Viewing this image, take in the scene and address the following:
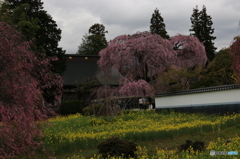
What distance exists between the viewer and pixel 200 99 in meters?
17.6

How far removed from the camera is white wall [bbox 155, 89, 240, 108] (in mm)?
15852

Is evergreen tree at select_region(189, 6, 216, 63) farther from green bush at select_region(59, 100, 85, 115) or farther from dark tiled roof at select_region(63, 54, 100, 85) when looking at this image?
green bush at select_region(59, 100, 85, 115)

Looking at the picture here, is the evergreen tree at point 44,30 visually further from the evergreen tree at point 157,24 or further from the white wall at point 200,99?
the evergreen tree at point 157,24

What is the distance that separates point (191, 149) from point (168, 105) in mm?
12004

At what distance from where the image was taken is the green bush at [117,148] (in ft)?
25.7

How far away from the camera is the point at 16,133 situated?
7082mm

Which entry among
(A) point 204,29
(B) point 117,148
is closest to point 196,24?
(A) point 204,29

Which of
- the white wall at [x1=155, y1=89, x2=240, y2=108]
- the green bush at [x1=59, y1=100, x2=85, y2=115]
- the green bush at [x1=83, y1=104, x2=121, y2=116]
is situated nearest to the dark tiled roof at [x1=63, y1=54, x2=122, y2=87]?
the green bush at [x1=59, y1=100, x2=85, y2=115]

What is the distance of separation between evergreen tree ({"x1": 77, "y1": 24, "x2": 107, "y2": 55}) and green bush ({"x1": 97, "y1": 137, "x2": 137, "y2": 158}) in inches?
1669

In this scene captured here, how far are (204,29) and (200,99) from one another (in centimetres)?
2508

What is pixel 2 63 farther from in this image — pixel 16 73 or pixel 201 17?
pixel 201 17

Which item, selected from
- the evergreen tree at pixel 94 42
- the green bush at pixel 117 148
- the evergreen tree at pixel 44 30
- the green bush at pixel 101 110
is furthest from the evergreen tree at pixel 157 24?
the green bush at pixel 117 148

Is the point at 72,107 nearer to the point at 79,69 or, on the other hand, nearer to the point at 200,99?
the point at 79,69

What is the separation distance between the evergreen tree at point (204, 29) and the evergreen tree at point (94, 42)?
15.7 metres
